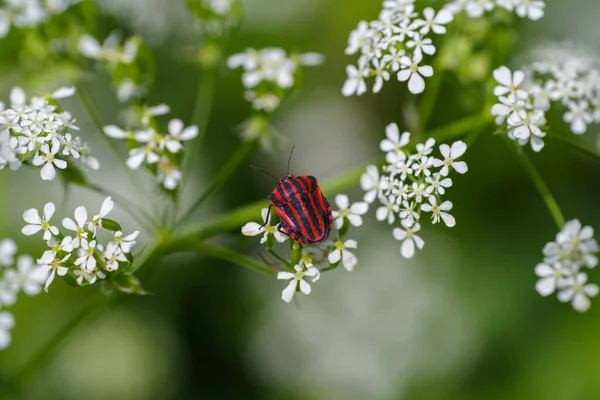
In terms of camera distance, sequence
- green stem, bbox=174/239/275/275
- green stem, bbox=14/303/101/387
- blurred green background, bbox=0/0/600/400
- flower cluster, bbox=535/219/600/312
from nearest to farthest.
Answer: flower cluster, bbox=535/219/600/312, green stem, bbox=174/239/275/275, green stem, bbox=14/303/101/387, blurred green background, bbox=0/0/600/400

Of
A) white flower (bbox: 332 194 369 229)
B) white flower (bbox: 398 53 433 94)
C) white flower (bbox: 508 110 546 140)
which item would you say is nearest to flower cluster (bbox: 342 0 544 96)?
white flower (bbox: 398 53 433 94)

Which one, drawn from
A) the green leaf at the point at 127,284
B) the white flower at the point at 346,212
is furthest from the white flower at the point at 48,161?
the white flower at the point at 346,212

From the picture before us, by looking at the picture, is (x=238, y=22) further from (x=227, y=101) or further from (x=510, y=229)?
(x=510, y=229)

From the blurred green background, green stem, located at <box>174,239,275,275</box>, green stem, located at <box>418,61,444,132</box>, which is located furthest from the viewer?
the blurred green background

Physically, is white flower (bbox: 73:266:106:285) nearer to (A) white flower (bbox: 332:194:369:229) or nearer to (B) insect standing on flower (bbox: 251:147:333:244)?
(B) insect standing on flower (bbox: 251:147:333:244)

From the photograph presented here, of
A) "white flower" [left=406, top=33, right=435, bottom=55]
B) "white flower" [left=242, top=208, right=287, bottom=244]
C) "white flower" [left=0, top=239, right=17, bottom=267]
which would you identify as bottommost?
"white flower" [left=0, top=239, right=17, bottom=267]

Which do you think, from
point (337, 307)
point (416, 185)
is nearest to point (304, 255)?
point (416, 185)

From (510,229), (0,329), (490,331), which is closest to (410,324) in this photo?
(490,331)
